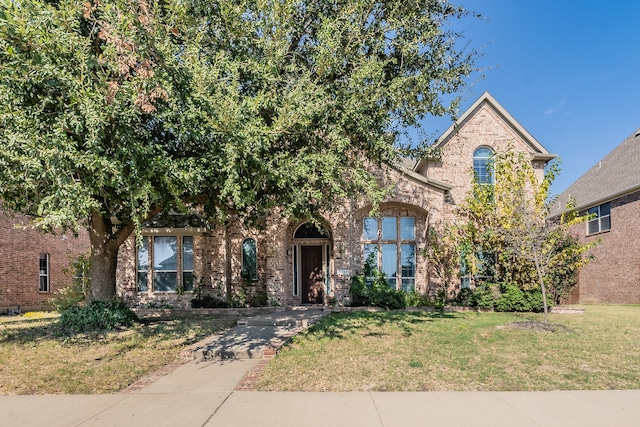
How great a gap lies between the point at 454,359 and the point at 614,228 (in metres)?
18.8

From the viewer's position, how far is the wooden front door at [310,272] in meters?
16.8

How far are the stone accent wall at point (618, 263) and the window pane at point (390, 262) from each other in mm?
12312

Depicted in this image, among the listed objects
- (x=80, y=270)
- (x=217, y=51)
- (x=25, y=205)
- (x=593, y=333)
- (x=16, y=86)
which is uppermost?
(x=217, y=51)

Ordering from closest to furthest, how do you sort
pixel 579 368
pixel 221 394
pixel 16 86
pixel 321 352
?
pixel 221 394 < pixel 16 86 < pixel 579 368 < pixel 321 352

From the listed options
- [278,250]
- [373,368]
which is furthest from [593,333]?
[278,250]

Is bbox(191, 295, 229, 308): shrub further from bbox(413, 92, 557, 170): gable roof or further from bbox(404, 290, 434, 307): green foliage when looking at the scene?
bbox(413, 92, 557, 170): gable roof

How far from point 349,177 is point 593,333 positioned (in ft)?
22.9

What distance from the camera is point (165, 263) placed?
649 inches

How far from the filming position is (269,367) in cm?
707

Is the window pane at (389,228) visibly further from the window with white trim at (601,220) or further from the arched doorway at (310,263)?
the window with white trim at (601,220)

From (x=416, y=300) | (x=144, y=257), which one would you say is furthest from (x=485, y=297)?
(x=144, y=257)

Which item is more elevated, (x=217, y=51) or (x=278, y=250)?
(x=217, y=51)

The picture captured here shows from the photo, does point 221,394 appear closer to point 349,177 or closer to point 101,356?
point 101,356

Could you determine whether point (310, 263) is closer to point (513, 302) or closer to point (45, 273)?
point (513, 302)
